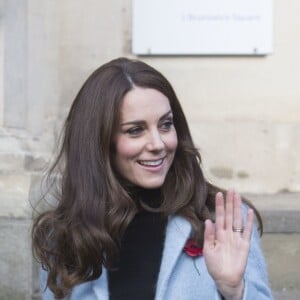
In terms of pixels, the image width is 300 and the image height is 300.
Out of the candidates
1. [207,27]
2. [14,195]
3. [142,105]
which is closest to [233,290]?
[142,105]

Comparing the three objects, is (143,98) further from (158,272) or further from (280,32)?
(280,32)

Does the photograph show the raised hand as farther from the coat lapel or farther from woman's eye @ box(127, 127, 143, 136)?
woman's eye @ box(127, 127, 143, 136)

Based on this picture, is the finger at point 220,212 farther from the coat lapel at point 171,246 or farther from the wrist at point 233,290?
the coat lapel at point 171,246

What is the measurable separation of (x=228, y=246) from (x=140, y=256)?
0.41 metres

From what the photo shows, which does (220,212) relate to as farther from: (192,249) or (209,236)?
(192,249)

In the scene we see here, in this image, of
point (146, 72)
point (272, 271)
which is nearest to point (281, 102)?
point (272, 271)

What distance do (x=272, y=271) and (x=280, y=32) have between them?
1.66 metres

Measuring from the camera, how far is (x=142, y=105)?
89.9 inches

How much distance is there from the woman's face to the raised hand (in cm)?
32

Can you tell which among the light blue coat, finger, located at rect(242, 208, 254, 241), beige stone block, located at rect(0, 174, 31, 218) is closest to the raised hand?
finger, located at rect(242, 208, 254, 241)

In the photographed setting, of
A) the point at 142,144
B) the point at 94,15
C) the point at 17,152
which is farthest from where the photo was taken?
the point at 94,15

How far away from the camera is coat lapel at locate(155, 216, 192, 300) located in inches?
87.4

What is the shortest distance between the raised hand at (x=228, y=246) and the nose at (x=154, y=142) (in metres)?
0.32

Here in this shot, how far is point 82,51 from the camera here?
16.0 feet
